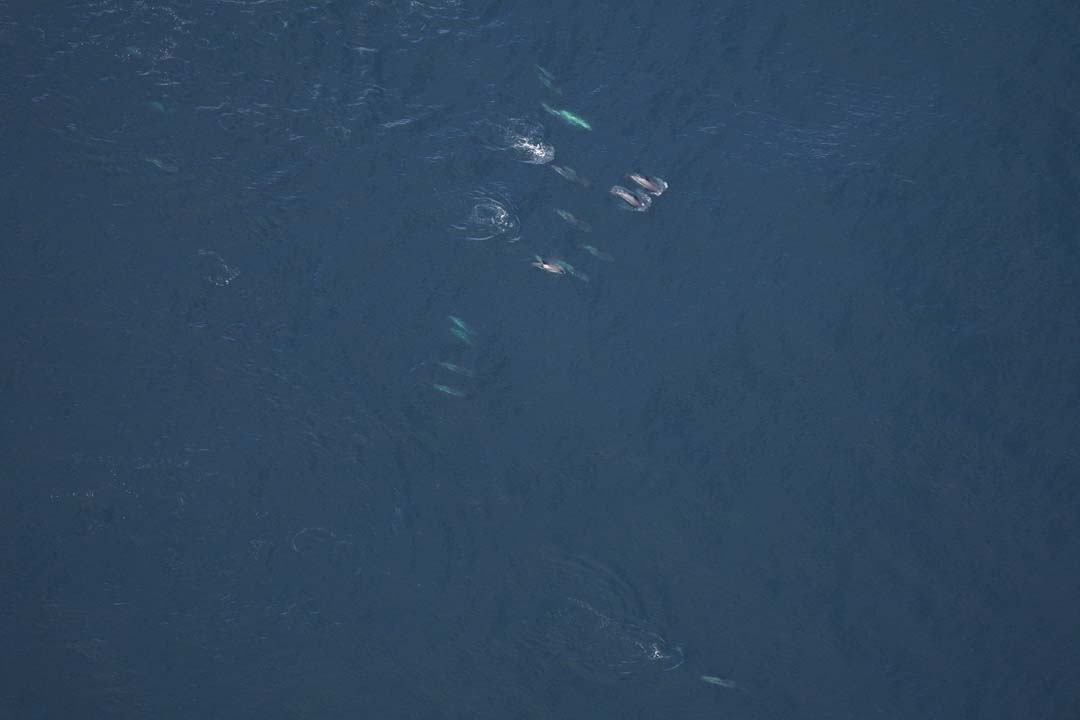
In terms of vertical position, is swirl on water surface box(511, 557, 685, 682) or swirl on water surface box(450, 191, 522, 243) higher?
swirl on water surface box(450, 191, 522, 243)

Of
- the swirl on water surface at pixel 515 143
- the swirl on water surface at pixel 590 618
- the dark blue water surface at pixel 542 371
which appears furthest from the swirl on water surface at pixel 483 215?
the swirl on water surface at pixel 590 618

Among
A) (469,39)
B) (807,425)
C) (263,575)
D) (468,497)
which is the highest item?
(469,39)

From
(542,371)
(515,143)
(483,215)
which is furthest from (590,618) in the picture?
(515,143)

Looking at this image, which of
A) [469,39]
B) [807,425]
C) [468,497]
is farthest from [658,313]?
[469,39]

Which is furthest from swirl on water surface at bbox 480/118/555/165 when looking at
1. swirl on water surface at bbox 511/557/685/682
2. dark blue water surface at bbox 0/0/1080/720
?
swirl on water surface at bbox 511/557/685/682

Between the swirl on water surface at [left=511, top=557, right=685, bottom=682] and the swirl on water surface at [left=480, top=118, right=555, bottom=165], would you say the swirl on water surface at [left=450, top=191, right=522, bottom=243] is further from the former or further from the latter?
the swirl on water surface at [left=511, top=557, right=685, bottom=682]

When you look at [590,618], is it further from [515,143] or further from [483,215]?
[515,143]

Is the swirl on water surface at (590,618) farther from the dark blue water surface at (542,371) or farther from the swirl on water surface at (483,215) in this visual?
the swirl on water surface at (483,215)

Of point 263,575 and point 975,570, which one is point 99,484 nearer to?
point 263,575
